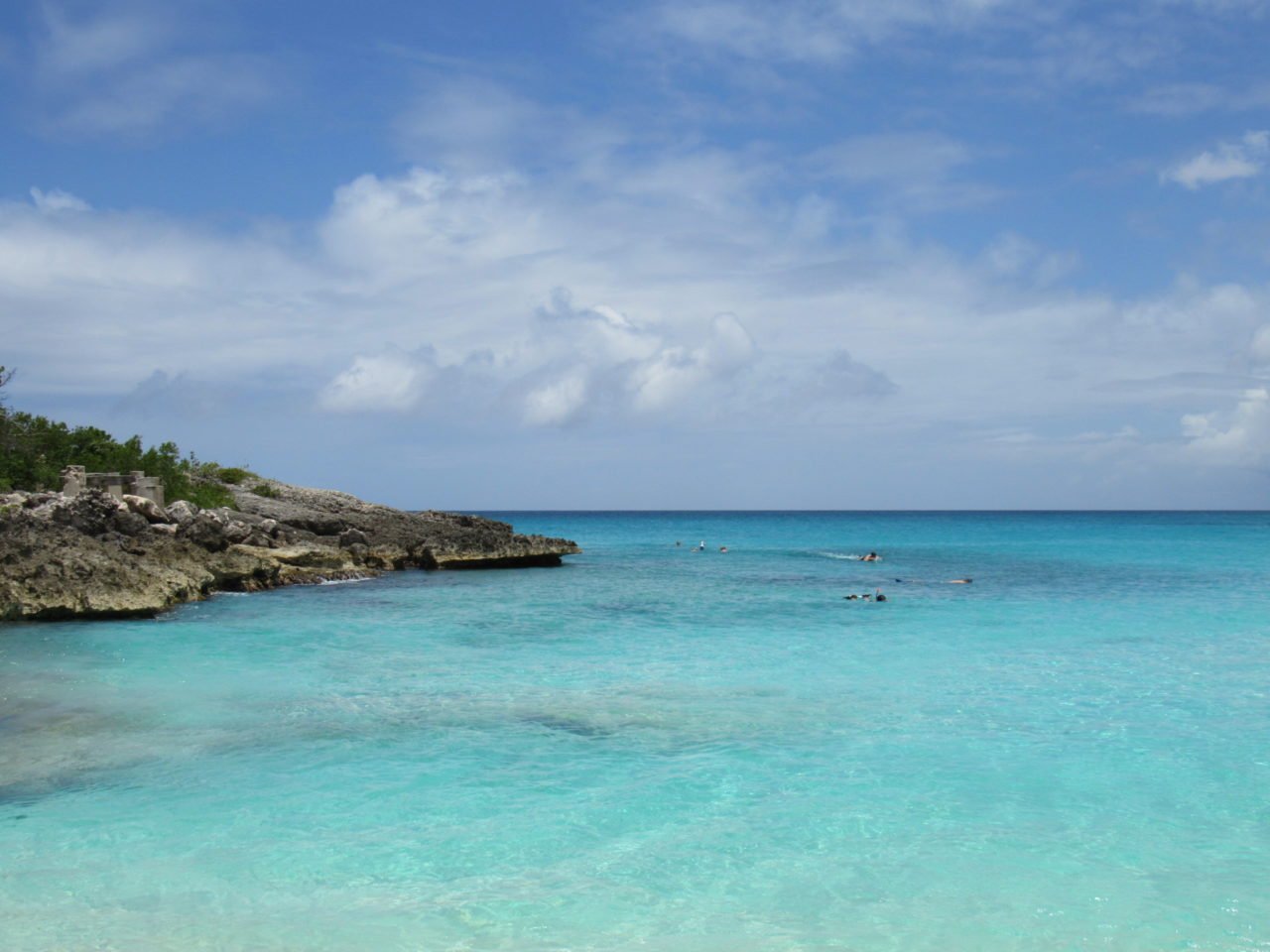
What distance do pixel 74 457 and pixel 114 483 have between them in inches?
271

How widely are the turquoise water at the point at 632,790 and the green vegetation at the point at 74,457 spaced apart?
1870 centimetres

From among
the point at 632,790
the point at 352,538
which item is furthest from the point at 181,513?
the point at 632,790

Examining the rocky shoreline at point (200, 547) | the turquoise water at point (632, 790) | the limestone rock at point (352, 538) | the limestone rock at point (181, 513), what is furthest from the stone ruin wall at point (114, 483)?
the turquoise water at point (632, 790)

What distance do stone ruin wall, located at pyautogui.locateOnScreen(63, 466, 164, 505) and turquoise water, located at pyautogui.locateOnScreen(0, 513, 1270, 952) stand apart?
45.5ft

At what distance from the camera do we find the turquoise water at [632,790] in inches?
260

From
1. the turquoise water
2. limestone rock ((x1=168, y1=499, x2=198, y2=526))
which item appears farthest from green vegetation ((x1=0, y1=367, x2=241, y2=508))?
the turquoise water

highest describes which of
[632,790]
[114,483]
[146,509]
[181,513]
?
[114,483]

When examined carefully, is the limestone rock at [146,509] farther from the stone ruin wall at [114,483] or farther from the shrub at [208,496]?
the shrub at [208,496]

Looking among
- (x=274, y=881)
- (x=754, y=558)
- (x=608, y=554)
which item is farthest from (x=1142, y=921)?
(x=608, y=554)

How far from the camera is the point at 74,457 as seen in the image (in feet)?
126

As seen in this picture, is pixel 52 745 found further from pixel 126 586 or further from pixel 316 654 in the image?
→ pixel 126 586

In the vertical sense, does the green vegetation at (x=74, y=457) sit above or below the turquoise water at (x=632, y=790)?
above

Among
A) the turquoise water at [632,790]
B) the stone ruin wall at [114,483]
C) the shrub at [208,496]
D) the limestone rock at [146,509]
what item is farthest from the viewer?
the shrub at [208,496]

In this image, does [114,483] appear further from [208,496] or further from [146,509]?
[208,496]
